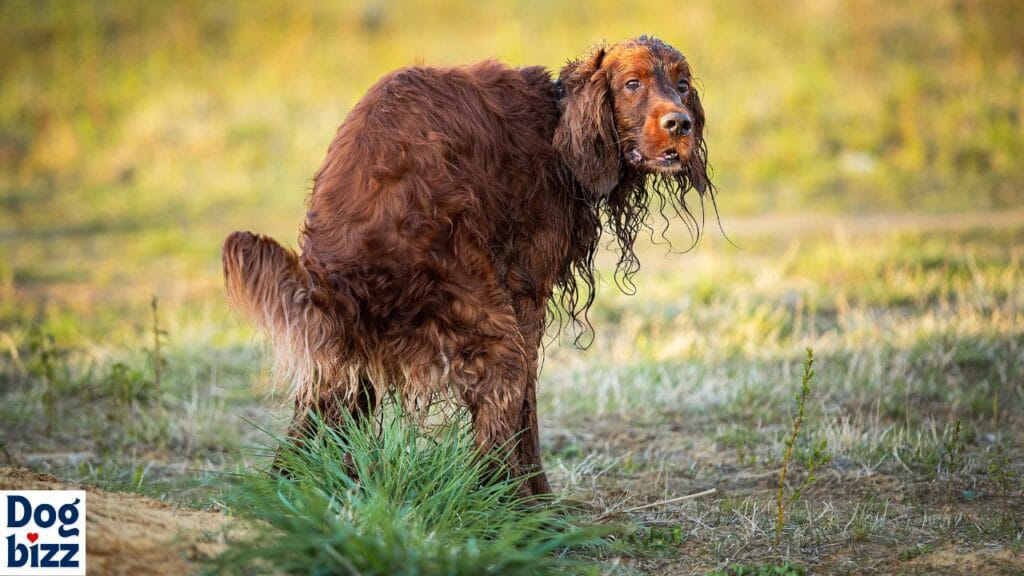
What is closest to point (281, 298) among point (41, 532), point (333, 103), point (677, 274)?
point (41, 532)

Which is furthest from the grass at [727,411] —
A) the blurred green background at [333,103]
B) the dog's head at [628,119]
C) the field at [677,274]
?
the blurred green background at [333,103]

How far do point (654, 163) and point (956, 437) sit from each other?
198cm

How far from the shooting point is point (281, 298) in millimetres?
3760

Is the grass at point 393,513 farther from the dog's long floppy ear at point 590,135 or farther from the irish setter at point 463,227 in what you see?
the dog's long floppy ear at point 590,135

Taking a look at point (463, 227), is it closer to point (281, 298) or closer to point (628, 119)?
point (281, 298)

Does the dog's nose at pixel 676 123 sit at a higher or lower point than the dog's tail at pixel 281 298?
higher

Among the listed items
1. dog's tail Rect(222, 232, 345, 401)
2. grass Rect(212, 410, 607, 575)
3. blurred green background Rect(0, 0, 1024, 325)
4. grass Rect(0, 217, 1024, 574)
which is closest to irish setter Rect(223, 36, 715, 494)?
dog's tail Rect(222, 232, 345, 401)

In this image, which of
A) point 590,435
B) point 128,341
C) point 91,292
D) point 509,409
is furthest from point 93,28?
point 509,409

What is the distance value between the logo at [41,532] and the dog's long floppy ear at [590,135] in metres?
2.13

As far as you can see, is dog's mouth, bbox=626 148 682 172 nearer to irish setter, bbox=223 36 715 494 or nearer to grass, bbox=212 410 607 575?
irish setter, bbox=223 36 715 494

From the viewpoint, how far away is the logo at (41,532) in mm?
3293

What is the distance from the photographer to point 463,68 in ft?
14.6

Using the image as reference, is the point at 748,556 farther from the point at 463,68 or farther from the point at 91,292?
the point at 91,292

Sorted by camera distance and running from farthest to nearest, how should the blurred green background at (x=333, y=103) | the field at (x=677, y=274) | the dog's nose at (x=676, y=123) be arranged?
the blurred green background at (x=333, y=103) → the field at (x=677, y=274) → the dog's nose at (x=676, y=123)
